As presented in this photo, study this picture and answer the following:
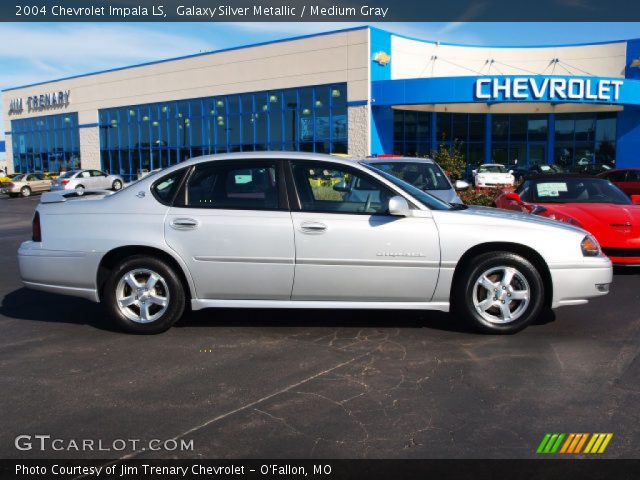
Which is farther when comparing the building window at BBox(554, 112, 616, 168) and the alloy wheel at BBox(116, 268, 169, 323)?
the building window at BBox(554, 112, 616, 168)

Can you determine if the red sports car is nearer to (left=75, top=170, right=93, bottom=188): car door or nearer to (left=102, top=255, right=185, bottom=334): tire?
(left=102, top=255, right=185, bottom=334): tire

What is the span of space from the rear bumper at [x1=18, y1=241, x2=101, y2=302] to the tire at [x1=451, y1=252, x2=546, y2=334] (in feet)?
10.6

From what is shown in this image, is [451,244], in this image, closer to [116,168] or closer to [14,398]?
[14,398]

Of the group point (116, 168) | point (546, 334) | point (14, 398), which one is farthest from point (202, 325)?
point (116, 168)

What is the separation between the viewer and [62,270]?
543 cm

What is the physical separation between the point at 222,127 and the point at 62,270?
3117cm

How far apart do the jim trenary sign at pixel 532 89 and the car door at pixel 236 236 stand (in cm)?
2477

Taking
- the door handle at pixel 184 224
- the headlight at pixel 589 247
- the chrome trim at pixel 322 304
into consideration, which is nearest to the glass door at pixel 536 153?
the headlight at pixel 589 247

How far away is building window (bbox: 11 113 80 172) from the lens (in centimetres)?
4506

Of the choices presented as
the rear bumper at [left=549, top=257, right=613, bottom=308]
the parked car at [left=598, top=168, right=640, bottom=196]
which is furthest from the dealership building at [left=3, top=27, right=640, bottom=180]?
the rear bumper at [left=549, top=257, right=613, bottom=308]

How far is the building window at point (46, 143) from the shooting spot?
45.1 m

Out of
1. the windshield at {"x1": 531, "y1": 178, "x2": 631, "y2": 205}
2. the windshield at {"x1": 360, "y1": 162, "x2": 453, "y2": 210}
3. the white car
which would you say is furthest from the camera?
the white car

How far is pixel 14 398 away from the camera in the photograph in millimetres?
4016
